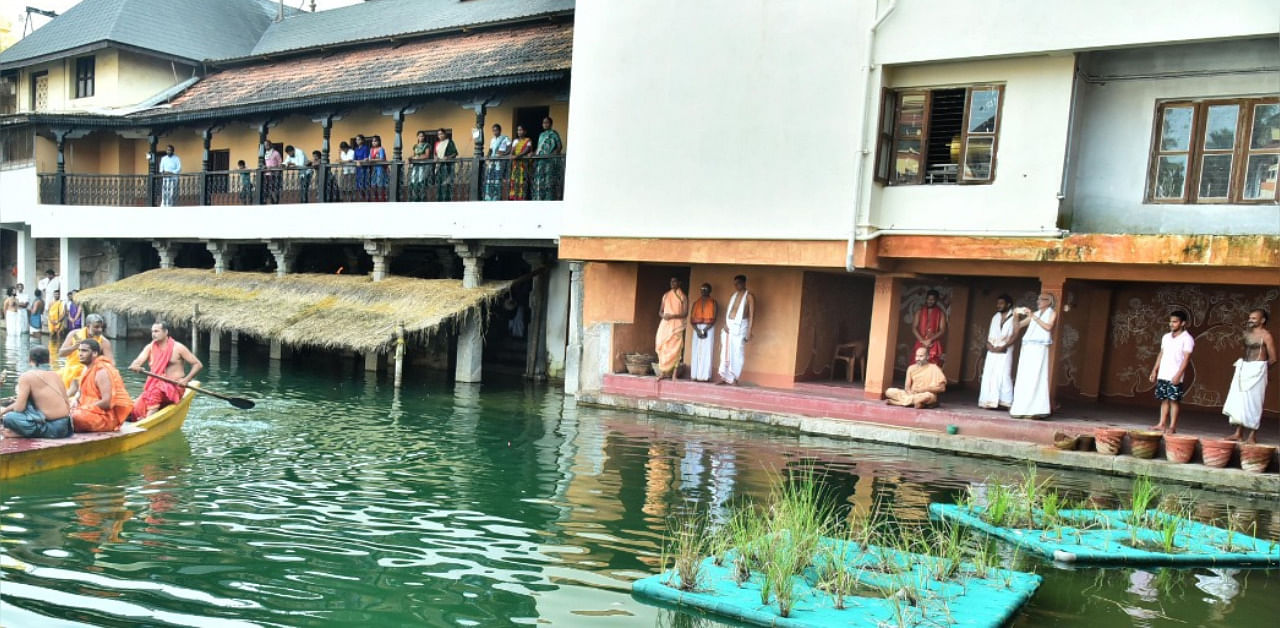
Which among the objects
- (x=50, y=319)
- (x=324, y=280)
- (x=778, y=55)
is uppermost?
(x=778, y=55)

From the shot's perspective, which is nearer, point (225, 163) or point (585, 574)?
point (585, 574)

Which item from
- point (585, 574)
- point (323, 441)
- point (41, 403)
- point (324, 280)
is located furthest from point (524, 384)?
point (585, 574)

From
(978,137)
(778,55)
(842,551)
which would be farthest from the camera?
(778,55)

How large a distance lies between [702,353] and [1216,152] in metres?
7.98

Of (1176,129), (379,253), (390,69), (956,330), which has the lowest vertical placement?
(956,330)

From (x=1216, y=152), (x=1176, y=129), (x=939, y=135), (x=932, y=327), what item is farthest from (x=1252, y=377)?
(x=939, y=135)

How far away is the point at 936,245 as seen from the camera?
506 inches

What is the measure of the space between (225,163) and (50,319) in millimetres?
6180

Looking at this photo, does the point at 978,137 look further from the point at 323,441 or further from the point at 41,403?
the point at 41,403

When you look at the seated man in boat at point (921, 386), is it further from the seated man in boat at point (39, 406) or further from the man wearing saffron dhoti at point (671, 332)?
the seated man in boat at point (39, 406)

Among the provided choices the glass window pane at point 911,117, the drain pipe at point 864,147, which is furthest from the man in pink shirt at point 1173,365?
the glass window pane at point 911,117

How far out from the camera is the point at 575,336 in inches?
658

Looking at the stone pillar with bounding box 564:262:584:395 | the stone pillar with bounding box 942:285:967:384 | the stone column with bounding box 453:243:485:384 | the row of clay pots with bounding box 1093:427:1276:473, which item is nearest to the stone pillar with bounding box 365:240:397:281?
the stone column with bounding box 453:243:485:384

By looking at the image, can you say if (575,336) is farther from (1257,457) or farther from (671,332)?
(1257,457)
